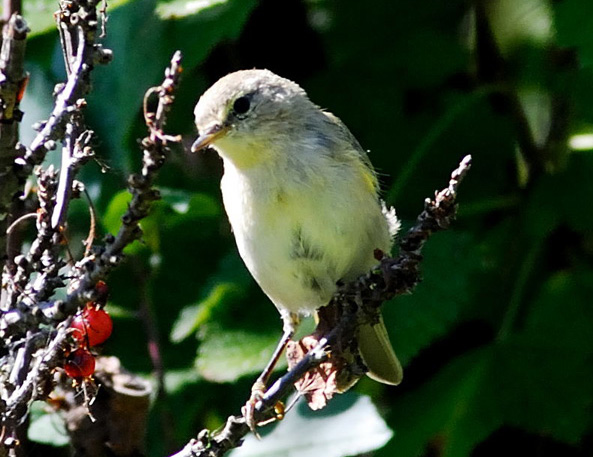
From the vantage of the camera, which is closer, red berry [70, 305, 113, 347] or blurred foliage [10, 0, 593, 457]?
red berry [70, 305, 113, 347]

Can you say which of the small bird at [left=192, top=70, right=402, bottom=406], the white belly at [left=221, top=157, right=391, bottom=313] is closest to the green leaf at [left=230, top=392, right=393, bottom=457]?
the small bird at [left=192, top=70, right=402, bottom=406]

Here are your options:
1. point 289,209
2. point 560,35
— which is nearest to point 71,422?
point 289,209

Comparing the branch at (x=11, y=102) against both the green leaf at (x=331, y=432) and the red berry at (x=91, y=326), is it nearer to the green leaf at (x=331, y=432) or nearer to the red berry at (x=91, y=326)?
the red berry at (x=91, y=326)

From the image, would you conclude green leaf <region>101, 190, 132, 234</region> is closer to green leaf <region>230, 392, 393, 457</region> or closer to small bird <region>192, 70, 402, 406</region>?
small bird <region>192, 70, 402, 406</region>

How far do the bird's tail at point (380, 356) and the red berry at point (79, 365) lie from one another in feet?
5.80

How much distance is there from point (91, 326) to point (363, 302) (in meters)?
0.72

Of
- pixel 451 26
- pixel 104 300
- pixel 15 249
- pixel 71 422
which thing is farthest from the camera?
pixel 451 26

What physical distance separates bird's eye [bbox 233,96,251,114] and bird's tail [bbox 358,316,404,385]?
2.85ft

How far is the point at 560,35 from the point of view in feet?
12.2

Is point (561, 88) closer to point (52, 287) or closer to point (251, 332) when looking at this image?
point (251, 332)

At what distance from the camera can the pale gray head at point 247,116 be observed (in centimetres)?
342

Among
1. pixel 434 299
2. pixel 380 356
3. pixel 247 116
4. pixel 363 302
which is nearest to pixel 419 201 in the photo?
pixel 434 299

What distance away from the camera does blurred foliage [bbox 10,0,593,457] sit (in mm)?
3803

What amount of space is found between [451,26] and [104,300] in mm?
3451
